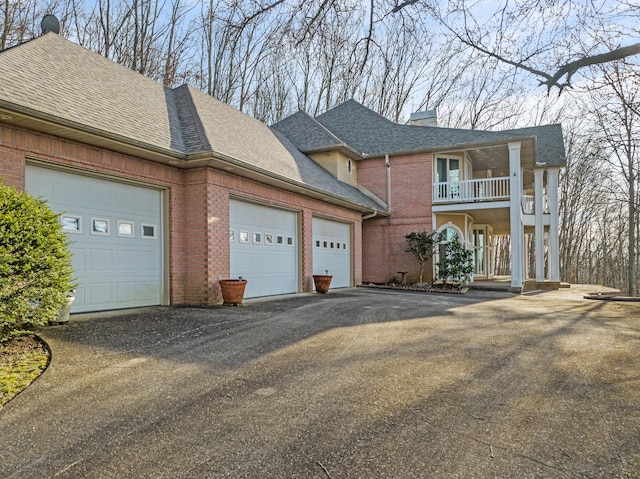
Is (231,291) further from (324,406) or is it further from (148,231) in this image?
(324,406)

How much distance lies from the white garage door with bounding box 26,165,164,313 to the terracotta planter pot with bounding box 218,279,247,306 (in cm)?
133

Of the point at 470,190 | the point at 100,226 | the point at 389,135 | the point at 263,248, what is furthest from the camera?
the point at 389,135

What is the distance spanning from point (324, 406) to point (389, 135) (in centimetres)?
1695

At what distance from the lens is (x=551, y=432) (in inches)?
115

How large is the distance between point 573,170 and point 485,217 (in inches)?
625

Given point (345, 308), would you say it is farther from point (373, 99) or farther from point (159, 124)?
point (373, 99)

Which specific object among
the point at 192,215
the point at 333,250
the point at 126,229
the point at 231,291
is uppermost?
the point at 192,215

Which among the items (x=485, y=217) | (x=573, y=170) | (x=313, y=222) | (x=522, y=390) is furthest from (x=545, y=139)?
(x=522, y=390)

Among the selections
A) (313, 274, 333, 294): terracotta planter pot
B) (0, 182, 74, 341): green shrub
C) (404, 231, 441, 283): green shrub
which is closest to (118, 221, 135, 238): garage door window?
(0, 182, 74, 341): green shrub

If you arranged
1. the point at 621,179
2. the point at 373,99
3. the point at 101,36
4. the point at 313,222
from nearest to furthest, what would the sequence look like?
the point at 313,222, the point at 101,36, the point at 621,179, the point at 373,99

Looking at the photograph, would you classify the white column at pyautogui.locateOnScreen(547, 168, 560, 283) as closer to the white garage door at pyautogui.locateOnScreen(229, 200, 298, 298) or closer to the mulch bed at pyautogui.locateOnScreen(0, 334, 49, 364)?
the white garage door at pyautogui.locateOnScreen(229, 200, 298, 298)

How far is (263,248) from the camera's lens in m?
11.4

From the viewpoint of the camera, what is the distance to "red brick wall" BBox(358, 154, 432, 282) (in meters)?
17.3

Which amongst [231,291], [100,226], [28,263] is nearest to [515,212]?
[231,291]
